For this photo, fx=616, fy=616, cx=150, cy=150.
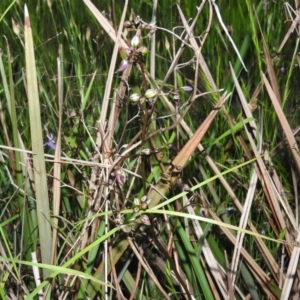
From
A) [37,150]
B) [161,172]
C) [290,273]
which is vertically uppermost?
[37,150]

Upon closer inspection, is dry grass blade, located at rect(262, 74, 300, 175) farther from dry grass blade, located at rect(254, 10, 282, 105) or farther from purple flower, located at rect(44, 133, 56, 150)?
purple flower, located at rect(44, 133, 56, 150)

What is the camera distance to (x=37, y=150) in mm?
981

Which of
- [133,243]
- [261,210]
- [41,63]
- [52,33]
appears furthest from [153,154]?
[52,33]

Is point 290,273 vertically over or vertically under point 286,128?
under

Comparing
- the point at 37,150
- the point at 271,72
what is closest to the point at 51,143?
the point at 37,150

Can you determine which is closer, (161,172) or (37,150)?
(37,150)

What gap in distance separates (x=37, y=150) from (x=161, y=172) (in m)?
0.24

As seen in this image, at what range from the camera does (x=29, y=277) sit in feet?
3.78

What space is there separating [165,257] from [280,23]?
0.55 m

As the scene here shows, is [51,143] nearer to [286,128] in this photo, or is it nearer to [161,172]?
[161,172]

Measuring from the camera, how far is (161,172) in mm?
1102

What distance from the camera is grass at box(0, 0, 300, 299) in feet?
3.42

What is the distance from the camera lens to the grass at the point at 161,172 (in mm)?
1041

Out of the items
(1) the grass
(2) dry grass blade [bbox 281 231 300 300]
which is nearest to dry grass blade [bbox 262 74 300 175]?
(1) the grass
